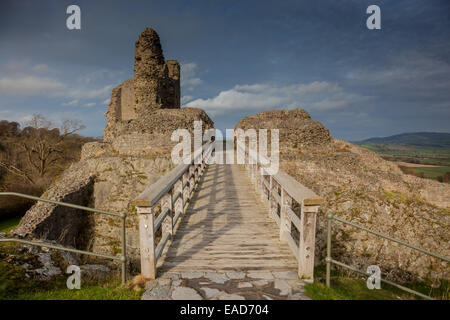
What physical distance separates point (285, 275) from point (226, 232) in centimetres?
158

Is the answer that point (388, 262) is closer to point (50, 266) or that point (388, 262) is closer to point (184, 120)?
point (50, 266)

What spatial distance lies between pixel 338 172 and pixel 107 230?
38.2ft

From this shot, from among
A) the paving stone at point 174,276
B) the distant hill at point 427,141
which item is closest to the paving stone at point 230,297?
the paving stone at point 174,276

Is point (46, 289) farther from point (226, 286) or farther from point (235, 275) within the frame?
point (235, 275)

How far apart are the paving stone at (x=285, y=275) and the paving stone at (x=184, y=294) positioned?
1.05 m

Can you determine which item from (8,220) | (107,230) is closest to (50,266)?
(107,230)

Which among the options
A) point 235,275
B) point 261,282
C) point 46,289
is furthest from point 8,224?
point 261,282

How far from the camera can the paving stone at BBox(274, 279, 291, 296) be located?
2505 mm

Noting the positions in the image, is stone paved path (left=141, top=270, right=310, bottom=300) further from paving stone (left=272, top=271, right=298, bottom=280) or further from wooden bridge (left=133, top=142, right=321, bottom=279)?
wooden bridge (left=133, top=142, right=321, bottom=279)

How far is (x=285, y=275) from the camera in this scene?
2.86 metres

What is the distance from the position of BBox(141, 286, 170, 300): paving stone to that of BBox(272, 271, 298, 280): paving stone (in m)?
1.36

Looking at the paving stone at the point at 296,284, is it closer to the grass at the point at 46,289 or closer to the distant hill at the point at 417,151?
the grass at the point at 46,289

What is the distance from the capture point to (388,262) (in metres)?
6.67

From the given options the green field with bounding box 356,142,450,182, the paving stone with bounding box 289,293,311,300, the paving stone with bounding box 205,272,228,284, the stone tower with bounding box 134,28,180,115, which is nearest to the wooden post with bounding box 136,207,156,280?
the paving stone with bounding box 205,272,228,284
